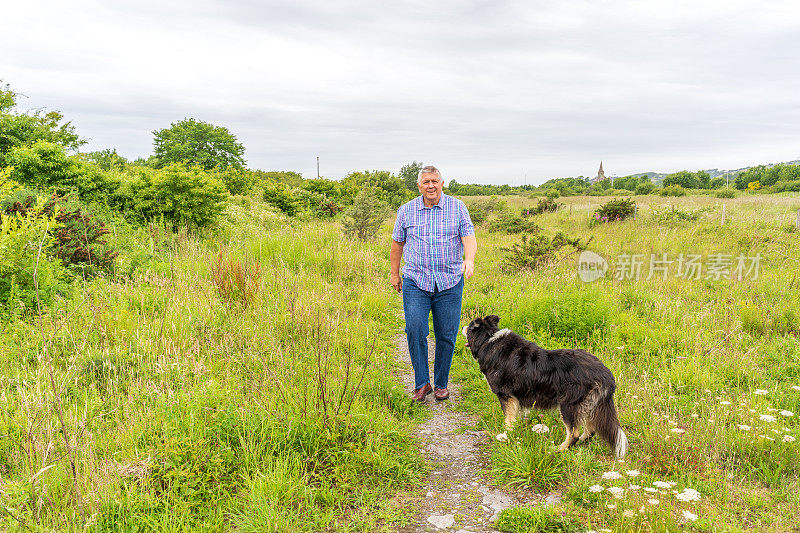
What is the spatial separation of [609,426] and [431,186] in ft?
8.24

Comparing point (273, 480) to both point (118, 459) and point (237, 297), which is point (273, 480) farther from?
point (237, 297)

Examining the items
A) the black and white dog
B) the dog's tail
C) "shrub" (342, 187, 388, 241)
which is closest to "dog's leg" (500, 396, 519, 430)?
the black and white dog

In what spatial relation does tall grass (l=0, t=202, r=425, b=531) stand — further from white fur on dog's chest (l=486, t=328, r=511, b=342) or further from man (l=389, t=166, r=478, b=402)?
white fur on dog's chest (l=486, t=328, r=511, b=342)

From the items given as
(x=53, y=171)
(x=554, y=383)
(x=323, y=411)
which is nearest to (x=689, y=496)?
(x=554, y=383)

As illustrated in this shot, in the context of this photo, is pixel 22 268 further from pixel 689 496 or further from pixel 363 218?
Answer: pixel 363 218

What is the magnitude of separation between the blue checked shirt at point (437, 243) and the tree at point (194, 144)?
149 ft

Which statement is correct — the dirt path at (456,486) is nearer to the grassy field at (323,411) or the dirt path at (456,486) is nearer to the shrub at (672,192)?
the grassy field at (323,411)

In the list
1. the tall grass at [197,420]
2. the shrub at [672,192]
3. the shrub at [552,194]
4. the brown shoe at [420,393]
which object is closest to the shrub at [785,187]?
the shrub at [672,192]

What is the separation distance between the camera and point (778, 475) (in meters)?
2.96

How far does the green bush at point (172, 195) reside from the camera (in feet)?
33.6

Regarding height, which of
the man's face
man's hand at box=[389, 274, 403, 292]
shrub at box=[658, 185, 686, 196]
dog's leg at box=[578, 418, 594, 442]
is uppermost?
shrub at box=[658, 185, 686, 196]

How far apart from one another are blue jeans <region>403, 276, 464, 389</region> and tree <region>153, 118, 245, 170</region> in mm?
45376

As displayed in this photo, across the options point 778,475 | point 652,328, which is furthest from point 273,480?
point 652,328

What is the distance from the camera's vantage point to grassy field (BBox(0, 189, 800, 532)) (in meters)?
2.55
